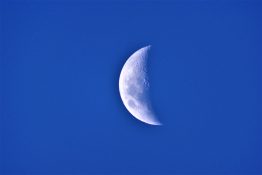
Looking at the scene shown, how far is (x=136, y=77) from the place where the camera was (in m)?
2.76

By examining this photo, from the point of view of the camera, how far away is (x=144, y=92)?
8.98 feet

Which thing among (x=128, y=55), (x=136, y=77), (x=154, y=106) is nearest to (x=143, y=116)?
(x=154, y=106)

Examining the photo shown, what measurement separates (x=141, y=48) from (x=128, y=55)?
192 millimetres

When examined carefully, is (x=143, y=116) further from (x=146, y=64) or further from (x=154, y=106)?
(x=146, y=64)

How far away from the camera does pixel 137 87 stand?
2.75 meters

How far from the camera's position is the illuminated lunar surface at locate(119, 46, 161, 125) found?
2744 mm

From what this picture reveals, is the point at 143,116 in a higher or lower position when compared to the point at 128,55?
lower

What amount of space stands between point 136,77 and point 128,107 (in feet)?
1.31

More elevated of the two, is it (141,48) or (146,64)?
(141,48)

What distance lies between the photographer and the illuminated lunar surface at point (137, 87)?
2744 millimetres

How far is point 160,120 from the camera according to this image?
2.79 m

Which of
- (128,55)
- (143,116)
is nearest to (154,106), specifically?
(143,116)

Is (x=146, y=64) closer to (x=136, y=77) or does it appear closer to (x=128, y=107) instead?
(x=136, y=77)

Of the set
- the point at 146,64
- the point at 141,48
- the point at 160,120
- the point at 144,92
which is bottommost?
the point at 160,120
